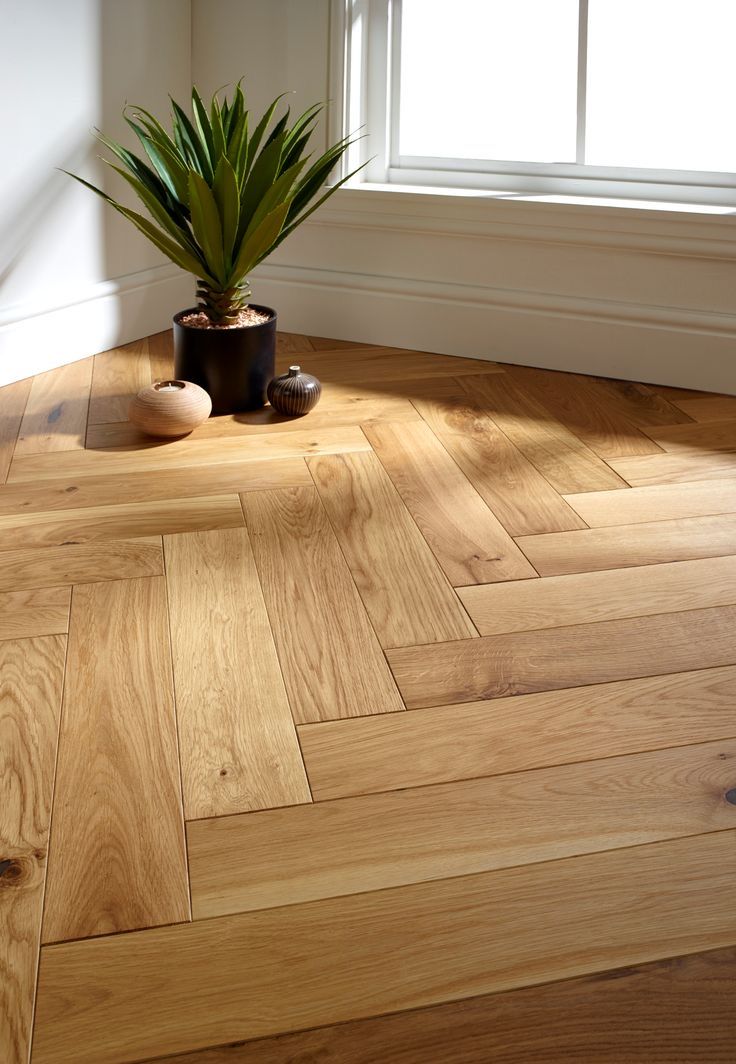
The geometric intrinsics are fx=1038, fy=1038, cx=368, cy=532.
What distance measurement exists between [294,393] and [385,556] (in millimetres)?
618

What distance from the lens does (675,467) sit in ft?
6.18

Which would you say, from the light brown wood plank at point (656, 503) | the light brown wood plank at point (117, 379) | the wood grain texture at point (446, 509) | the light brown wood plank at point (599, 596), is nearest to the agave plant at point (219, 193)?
the light brown wood plank at point (117, 379)

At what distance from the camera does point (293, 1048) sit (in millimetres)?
788

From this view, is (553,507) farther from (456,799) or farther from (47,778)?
(47,778)

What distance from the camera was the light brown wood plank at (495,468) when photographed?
66.3 inches

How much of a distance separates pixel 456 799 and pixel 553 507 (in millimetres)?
775

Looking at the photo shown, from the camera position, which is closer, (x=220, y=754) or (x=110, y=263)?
(x=220, y=754)

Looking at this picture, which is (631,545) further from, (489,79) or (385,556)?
(489,79)

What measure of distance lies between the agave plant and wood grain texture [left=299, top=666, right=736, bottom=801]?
110cm

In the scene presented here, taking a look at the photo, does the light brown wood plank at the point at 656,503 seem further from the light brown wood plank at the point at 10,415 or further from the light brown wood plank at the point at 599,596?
the light brown wood plank at the point at 10,415

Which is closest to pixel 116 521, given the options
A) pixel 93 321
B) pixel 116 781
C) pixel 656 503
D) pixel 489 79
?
pixel 116 781

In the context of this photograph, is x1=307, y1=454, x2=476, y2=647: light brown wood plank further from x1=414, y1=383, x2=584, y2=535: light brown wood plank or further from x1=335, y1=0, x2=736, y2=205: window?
x1=335, y1=0, x2=736, y2=205: window

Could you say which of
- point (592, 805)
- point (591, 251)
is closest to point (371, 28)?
point (591, 251)

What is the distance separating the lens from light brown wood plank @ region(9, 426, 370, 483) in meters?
1.83
